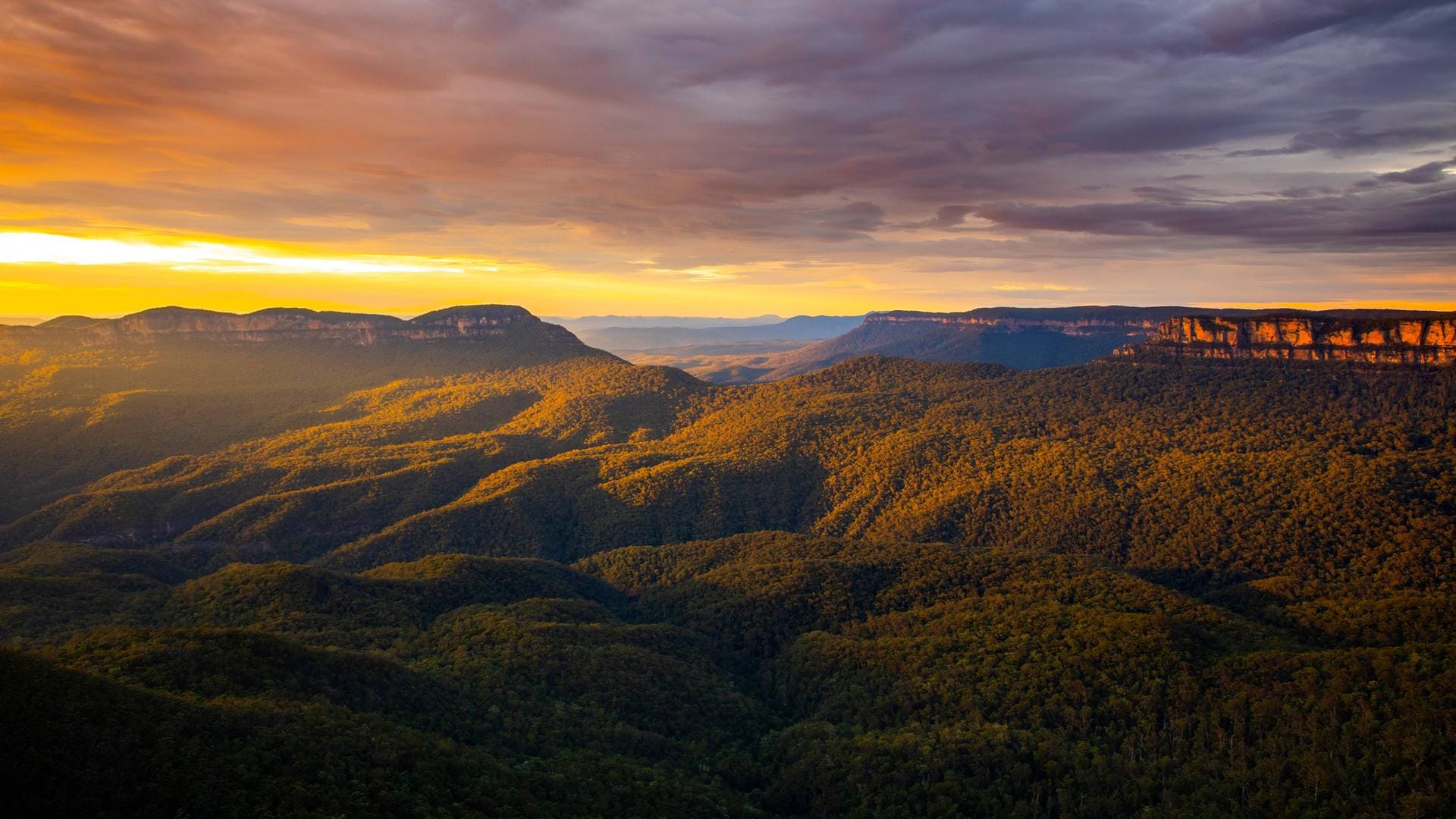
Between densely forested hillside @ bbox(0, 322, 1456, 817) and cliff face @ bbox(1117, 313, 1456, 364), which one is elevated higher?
cliff face @ bbox(1117, 313, 1456, 364)

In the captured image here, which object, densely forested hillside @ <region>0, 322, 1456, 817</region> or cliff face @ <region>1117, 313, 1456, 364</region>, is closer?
densely forested hillside @ <region>0, 322, 1456, 817</region>

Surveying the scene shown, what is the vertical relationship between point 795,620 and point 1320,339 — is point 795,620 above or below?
below

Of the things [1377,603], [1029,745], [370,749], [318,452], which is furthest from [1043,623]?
[318,452]

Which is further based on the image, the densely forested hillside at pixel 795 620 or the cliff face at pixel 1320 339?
the cliff face at pixel 1320 339

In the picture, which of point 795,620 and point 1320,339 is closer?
point 795,620
